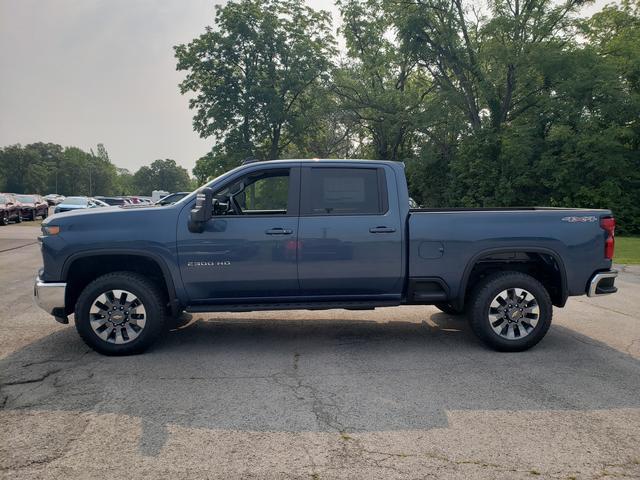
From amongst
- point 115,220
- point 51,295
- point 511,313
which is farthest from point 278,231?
point 511,313

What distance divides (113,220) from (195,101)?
106 feet

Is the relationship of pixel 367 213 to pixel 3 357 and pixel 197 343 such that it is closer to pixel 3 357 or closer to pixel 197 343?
pixel 197 343

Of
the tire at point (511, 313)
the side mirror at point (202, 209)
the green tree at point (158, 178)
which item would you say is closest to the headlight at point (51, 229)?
the side mirror at point (202, 209)

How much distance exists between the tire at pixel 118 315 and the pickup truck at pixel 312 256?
10 mm

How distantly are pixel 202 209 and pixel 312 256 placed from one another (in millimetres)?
1214

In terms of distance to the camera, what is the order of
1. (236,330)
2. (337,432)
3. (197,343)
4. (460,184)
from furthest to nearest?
(460,184) → (236,330) → (197,343) → (337,432)

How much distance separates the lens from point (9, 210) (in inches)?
1041

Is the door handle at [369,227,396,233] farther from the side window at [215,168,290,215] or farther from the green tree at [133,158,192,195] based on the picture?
the green tree at [133,158,192,195]

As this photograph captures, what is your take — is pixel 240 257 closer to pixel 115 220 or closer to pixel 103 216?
pixel 115 220

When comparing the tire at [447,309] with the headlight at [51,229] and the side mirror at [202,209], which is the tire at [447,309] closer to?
the side mirror at [202,209]

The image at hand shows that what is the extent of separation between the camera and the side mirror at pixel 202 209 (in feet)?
15.9

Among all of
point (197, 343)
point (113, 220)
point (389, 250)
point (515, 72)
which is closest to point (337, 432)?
point (389, 250)

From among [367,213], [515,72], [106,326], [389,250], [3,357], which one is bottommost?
[3,357]

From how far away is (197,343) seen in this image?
557cm
